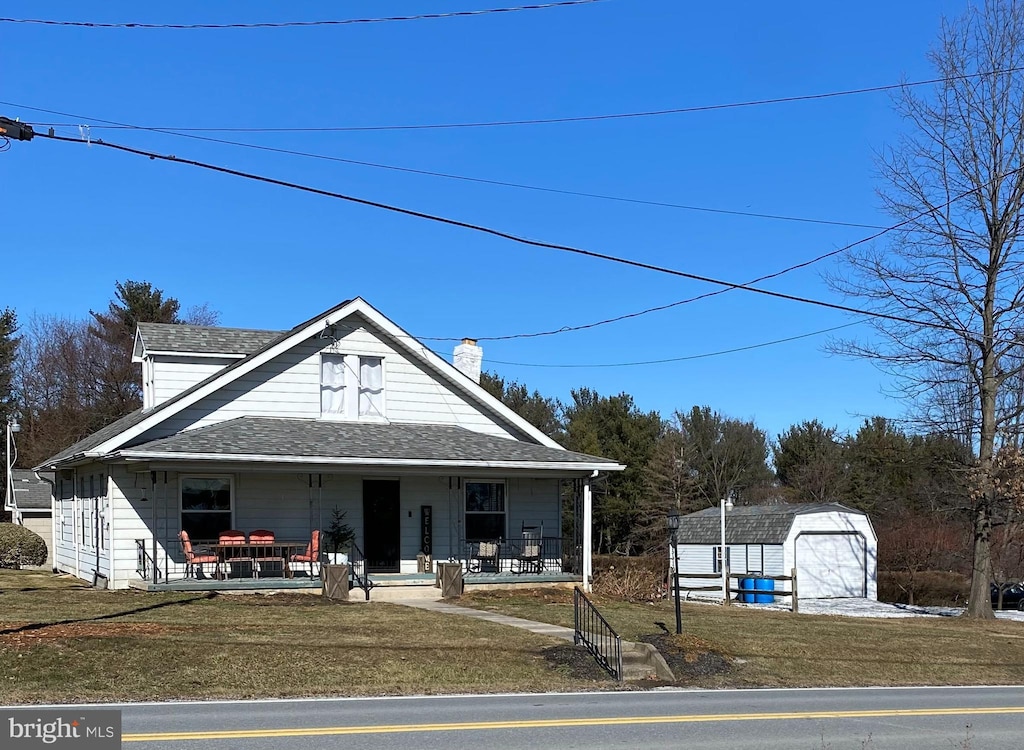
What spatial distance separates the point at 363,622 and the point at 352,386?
366 inches

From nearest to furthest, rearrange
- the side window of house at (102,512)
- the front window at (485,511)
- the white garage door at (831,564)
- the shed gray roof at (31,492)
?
the side window of house at (102,512) < the front window at (485,511) < the shed gray roof at (31,492) < the white garage door at (831,564)

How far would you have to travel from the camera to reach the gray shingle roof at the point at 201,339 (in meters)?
27.3

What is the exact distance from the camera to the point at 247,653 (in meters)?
14.7

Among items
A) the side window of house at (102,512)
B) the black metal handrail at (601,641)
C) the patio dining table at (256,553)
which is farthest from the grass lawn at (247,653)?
the side window of house at (102,512)

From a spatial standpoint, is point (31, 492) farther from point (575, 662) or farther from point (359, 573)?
point (575, 662)

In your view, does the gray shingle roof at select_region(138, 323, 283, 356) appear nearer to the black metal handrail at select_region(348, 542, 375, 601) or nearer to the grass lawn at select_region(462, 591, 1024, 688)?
the black metal handrail at select_region(348, 542, 375, 601)

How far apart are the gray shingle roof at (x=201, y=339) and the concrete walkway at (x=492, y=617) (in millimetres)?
8821

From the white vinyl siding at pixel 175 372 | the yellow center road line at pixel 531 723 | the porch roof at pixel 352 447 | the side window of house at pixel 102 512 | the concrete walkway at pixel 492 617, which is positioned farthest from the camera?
the white vinyl siding at pixel 175 372

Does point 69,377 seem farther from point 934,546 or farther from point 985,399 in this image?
point 985,399

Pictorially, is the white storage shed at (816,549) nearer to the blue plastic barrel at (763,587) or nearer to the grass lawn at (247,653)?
the blue plastic barrel at (763,587)

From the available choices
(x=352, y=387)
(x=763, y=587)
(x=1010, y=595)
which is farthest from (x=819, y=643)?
(x=1010, y=595)

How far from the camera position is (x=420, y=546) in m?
26.1

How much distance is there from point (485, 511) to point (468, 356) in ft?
17.9

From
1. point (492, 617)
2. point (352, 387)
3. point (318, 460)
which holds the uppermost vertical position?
point (352, 387)
